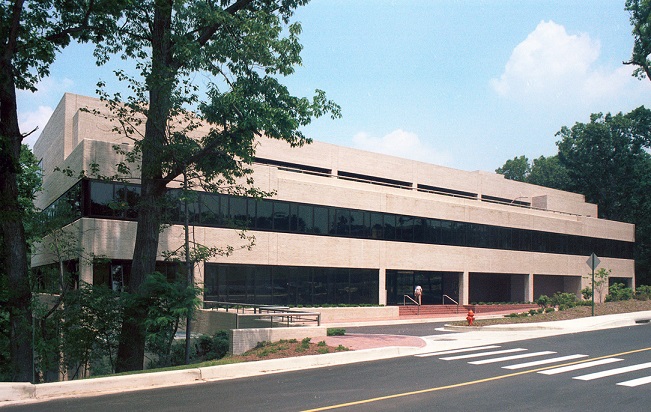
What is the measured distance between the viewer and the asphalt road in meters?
10.4

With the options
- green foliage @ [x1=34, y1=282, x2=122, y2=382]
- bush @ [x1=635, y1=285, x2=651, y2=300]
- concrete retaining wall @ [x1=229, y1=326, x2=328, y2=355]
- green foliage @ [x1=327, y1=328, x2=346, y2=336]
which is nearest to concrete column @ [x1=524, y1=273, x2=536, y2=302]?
bush @ [x1=635, y1=285, x2=651, y2=300]

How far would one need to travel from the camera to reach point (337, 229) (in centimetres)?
3666

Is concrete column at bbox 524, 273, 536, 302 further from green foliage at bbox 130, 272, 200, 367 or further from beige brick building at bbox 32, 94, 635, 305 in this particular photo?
green foliage at bbox 130, 272, 200, 367

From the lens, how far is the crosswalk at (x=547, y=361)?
13.7m

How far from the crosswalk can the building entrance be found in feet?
69.4

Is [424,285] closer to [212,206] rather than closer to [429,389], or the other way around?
[212,206]

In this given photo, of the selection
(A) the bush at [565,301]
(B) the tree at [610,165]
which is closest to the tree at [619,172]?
(B) the tree at [610,165]

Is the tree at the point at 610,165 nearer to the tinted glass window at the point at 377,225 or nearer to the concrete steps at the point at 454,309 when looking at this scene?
the concrete steps at the point at 454,309

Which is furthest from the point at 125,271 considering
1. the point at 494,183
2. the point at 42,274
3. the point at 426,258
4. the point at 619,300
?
the point at 494,183

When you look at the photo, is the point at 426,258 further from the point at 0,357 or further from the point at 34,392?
the point at 34,392

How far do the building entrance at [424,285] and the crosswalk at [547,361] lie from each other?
21154 millimetres

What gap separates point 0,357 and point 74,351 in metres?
3.39

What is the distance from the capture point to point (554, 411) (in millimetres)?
9875

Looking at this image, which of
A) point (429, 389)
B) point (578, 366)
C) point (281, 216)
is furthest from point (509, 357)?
point (281, 216)
